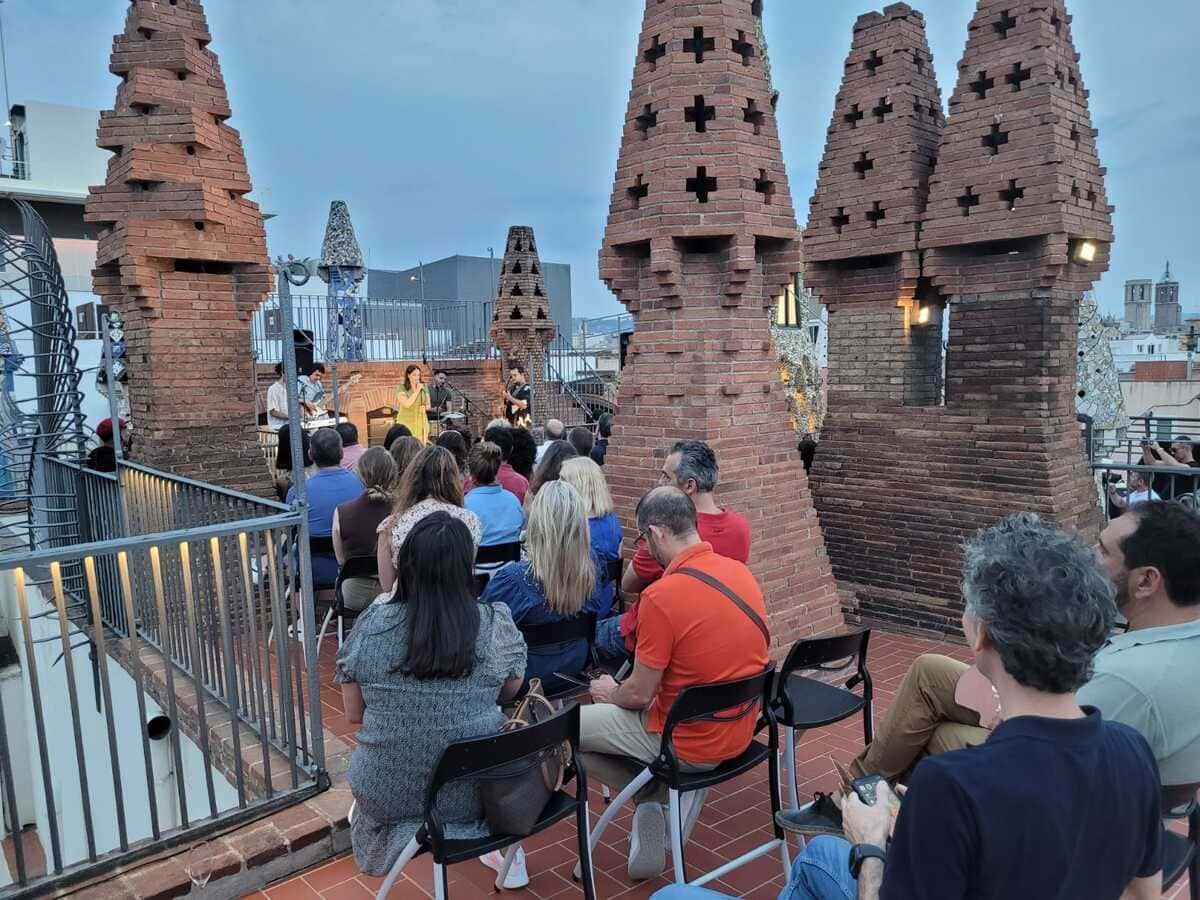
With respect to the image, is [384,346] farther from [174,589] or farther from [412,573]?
[412,573]

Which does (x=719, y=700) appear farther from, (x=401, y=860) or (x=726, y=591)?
(x=401, y=860)

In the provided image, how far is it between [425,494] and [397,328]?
55.0ft

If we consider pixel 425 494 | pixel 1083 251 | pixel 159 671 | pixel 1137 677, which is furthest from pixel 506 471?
pixel 1083 251

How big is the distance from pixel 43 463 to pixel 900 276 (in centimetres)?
774

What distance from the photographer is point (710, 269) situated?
5.62 metres

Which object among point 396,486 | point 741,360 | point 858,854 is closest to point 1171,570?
point 858,854

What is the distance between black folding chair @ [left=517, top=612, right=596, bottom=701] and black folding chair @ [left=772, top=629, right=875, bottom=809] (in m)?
0.99

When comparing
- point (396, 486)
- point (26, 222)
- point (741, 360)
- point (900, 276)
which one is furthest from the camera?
point (900, 276)

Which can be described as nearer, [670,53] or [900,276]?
[670,53]

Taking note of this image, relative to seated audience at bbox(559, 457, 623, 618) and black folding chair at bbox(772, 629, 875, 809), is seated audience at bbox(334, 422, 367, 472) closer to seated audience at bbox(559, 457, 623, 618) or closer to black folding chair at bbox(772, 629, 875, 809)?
seated audience at bbox(559, 457, 623, 618)

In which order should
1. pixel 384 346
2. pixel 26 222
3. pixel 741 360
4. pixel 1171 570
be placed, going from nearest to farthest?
pixel 1171 570, pixel 741 360, pixel 26 222, pixel 384 346

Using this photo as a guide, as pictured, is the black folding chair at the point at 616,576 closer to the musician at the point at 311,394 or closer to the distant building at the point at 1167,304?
the musician at the point at 311,394

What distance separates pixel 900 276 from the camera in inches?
273

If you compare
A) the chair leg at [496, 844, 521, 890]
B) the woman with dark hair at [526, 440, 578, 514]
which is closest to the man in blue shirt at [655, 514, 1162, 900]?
the chair leg at [496, 844, 521, 890]
